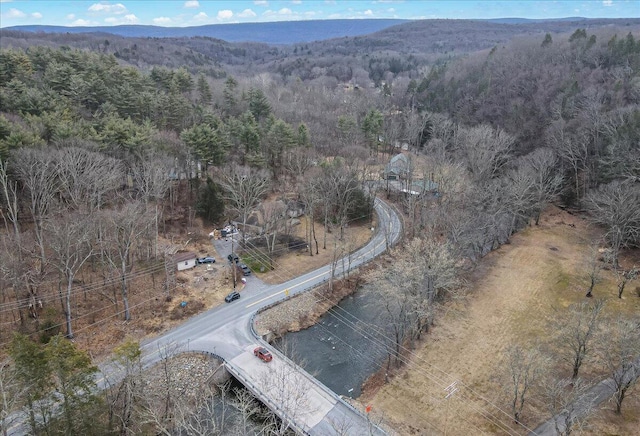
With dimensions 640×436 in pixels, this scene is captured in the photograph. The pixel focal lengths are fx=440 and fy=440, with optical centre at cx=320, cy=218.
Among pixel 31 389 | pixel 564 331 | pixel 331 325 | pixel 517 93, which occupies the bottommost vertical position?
pixel 331 325

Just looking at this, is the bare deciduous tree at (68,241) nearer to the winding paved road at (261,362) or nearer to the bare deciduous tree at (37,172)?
the bare deciduous tree at (37,172)

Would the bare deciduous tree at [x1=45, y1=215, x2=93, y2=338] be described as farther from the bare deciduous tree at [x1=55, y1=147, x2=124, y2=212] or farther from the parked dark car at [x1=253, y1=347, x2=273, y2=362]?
the parked dark car at [x1=253, y1=347, x2=273, y2=362]

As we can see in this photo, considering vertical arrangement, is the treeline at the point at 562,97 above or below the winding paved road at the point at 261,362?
above

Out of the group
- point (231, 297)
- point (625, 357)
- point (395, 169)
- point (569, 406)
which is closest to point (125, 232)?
point (231, 297)

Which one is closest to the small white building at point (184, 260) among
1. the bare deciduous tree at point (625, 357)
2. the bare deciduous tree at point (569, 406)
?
the bare deciduous tree at point (569, 406)

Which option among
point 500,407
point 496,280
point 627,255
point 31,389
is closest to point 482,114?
point 627,255

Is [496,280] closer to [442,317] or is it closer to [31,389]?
[442,317]
